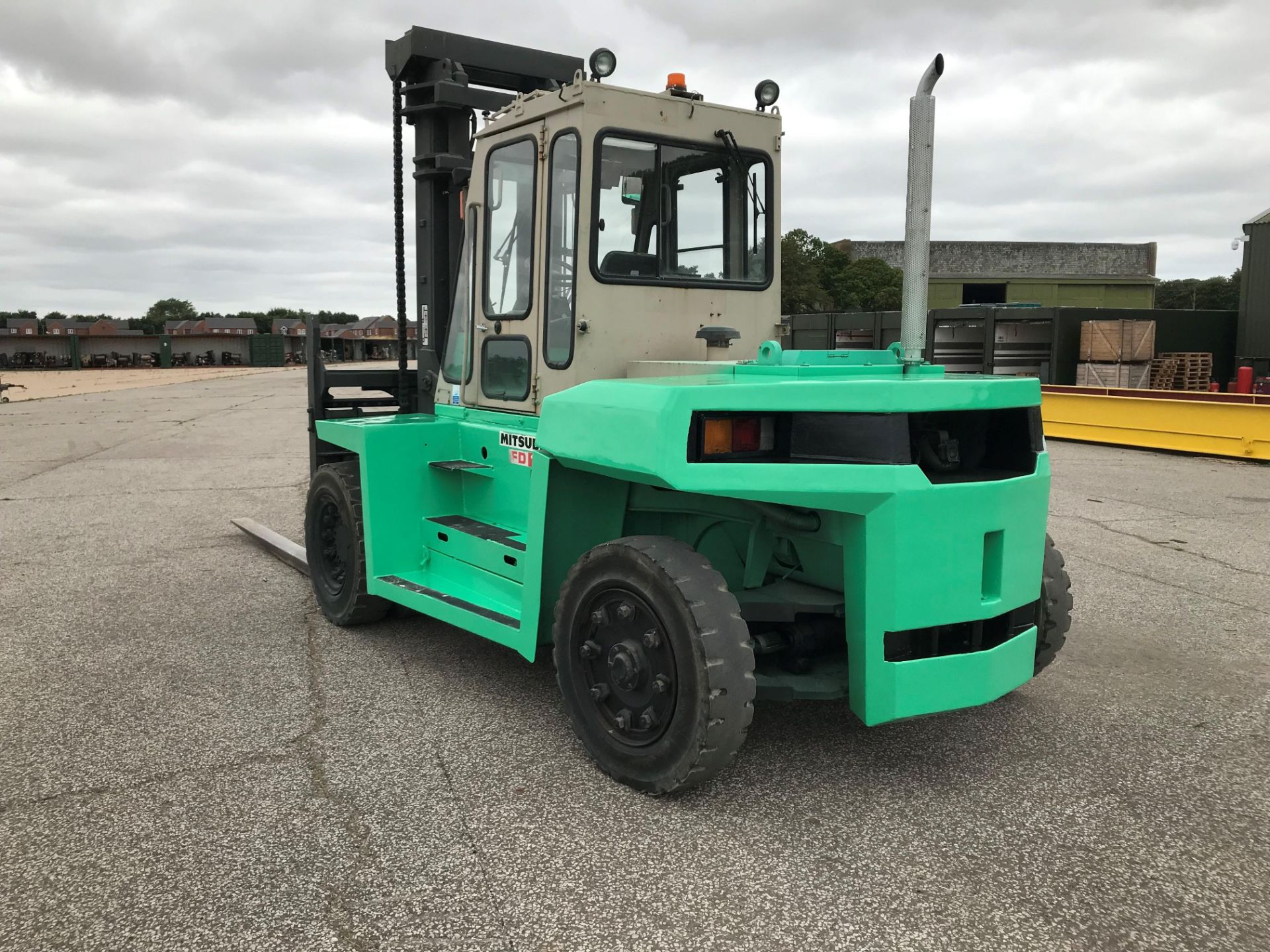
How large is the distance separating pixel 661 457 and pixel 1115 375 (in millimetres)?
16989

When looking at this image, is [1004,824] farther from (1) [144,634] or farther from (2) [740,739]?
(1) [144,634]

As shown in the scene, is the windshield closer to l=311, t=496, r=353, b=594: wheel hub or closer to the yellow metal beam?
l=311, t=496, r=353, b=594: wheel hub

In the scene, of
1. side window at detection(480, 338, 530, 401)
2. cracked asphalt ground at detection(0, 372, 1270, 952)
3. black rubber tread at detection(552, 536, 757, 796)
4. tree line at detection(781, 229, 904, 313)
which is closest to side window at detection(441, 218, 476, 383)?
side window at detection(480, 338, 530, 401)

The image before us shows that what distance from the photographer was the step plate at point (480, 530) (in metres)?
4.64

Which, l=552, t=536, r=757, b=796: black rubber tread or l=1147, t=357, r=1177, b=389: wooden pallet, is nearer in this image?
l=552, t=536, r=757, b=796: black rubber tread

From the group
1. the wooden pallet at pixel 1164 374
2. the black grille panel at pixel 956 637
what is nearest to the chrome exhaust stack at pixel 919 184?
the black grille panel at pixel 956 637

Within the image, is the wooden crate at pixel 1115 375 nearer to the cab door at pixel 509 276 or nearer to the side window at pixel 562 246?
the cab door at pixel 509 276

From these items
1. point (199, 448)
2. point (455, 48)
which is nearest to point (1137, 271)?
point (199, 448)

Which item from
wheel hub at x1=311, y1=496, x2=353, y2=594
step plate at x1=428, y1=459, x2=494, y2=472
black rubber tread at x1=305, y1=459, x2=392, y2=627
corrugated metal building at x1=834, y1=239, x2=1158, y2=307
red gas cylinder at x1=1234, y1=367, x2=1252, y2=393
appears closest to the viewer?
step plate at x1=428, y1=459, x2=494, y2=472

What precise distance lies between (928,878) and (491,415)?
305 cm

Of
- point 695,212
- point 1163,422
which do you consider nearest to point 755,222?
point 695,212

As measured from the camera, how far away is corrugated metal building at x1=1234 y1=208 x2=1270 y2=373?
64.6 feet

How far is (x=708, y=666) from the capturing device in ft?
10.6

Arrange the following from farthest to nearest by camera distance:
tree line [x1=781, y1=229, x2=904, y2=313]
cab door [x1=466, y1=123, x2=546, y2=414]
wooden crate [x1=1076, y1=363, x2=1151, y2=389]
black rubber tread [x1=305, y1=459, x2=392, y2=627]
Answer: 1. tree line [x1=781, y1=229, x2=904, y2=313]
2. wooden crate [x1=1076, y1=363, x2=1151, y2=389]
3. black rubber tread [x1=305, y1=459, x2=392, y2=627]
4. cab door [x1=466, y1=123, x2=546, y2=414]
